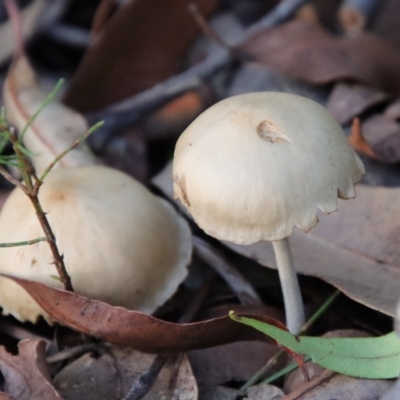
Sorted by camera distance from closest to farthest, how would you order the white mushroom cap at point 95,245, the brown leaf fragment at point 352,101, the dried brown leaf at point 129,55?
the white mushroom cap at point 95,245 → the brown leaf fragment at point 352,101 → the dried brown leaf at point 129,55

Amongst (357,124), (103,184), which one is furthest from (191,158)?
(357,124)

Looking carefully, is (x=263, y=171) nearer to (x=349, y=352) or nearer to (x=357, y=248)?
(x=349, y=352)

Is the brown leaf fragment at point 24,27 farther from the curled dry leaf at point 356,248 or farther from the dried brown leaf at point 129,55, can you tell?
the curled dry leaf at point 356,248

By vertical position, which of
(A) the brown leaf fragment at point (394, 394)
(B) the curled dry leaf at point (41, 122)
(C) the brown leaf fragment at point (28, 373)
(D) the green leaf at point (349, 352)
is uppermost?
(B) the curled dry leaf at point (41, 122)

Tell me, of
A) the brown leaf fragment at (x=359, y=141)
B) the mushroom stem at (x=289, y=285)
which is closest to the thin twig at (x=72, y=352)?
the mushroom stem at (x=289, y=285)

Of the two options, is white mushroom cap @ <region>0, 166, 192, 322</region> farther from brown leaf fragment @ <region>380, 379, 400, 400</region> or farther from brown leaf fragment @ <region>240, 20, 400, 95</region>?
brown leaf fragment @ <region>240, 20, 400, 95</region>

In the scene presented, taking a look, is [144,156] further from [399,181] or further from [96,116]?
[399,181]
